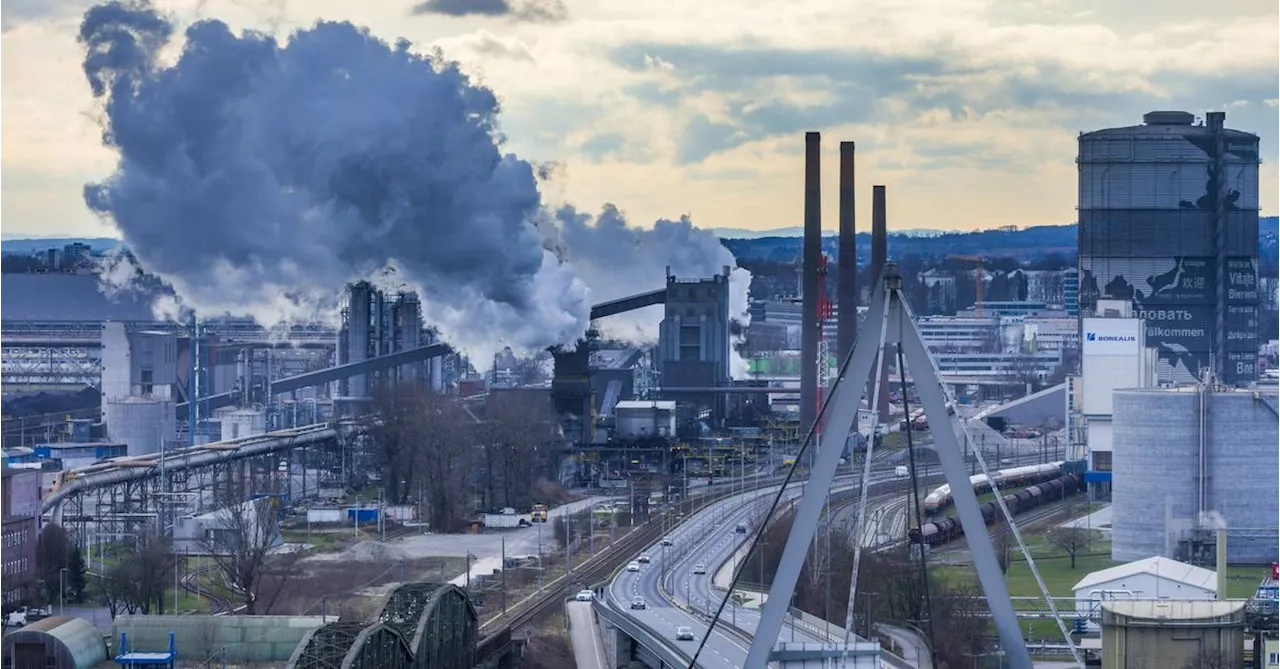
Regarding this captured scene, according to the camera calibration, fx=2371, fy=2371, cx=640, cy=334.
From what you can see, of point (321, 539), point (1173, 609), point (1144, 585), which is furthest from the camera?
point (321, 539)

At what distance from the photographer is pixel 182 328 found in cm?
5353

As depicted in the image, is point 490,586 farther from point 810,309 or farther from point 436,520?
point 810,309

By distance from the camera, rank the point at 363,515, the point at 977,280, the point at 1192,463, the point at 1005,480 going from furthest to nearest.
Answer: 1. the point at 977,280
2. the point at 1005,480
3. the point at 363,515
4. the point at 1192,463

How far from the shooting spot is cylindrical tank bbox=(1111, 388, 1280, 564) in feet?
118

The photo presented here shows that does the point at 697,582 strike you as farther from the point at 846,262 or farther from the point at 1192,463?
the point at 846,262

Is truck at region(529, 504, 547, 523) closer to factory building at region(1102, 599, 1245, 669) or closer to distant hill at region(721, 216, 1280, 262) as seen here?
factory building at region(1102, 599, 1245, 669)

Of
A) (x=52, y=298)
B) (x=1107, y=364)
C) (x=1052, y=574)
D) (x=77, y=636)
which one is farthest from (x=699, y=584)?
(x=52, y=298)

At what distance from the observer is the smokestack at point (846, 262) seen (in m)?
54.7

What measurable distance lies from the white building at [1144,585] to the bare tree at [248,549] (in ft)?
32.7

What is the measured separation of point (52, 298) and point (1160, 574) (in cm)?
4565

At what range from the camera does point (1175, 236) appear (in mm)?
64125

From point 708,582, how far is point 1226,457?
9.19 m

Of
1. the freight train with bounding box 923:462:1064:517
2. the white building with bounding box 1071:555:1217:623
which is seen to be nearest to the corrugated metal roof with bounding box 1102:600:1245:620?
the white building with bounding box 1071:555:1217:623

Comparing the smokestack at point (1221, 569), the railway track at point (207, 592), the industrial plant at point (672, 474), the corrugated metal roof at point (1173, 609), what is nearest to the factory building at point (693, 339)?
the industrial plant at point (672, 474)
